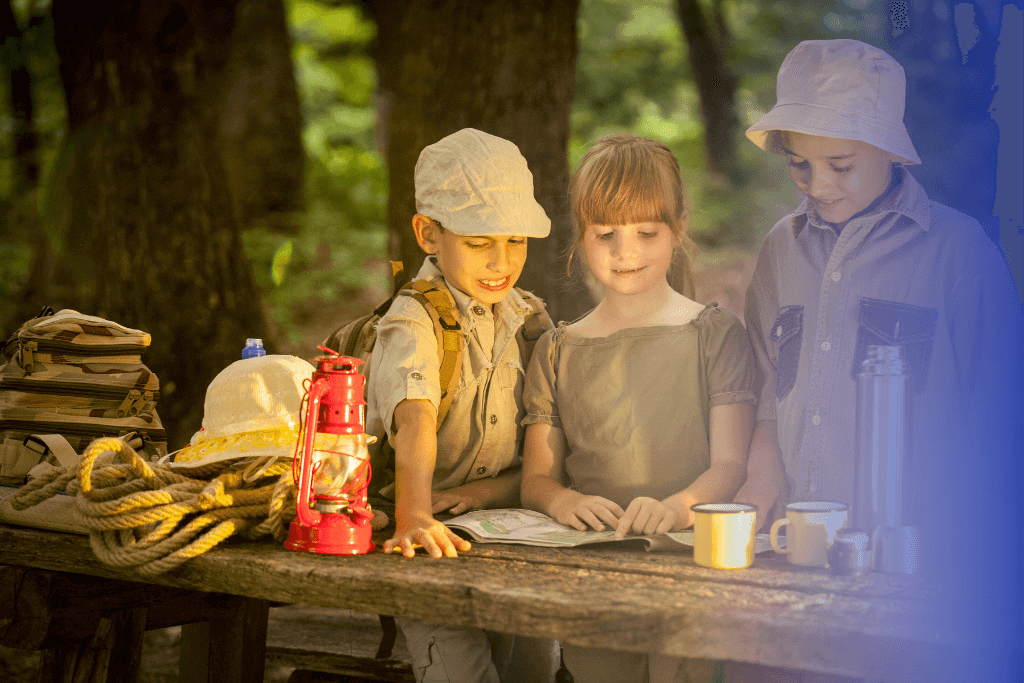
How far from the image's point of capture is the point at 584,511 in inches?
75.4

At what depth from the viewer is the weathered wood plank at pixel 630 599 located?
1.21 m

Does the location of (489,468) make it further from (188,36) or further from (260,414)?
(188,36)

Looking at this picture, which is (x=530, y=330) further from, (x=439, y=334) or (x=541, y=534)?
(x=541, y=534)

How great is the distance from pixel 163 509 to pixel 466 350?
789mm

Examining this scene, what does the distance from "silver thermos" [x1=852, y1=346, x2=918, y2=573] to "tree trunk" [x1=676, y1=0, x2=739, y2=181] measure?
300cm

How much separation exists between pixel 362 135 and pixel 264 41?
105 cm

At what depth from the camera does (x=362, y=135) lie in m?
7.05

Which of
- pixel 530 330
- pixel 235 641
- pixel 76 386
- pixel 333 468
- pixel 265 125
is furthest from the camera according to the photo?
pixel 265 125

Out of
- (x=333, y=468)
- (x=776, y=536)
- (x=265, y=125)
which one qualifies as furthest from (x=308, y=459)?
(x=265, y=125)

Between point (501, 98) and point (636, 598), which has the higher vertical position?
point (501, 98)

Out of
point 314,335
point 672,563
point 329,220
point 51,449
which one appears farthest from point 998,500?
point 329,220

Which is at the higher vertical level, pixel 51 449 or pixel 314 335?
pixel 314 335

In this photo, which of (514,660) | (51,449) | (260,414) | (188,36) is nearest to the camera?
(260,414)

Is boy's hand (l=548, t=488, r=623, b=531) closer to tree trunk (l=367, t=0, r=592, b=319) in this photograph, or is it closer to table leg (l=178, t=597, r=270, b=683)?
tree trunk (l=367, t=0, r=592, b=319)
